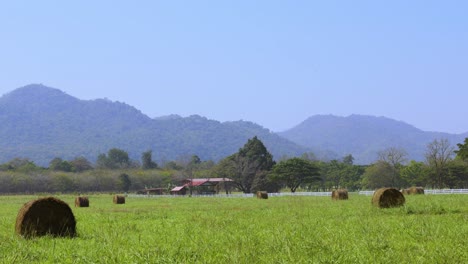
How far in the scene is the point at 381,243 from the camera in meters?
13.5

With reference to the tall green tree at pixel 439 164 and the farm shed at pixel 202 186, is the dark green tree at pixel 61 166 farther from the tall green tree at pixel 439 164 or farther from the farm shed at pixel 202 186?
the tall green tree at pixel 439 164

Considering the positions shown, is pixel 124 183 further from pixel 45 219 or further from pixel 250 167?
pixel 45 219

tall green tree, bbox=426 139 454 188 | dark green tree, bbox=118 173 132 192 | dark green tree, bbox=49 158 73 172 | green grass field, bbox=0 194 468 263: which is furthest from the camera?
dark green tree, bbox=49 158 73 172

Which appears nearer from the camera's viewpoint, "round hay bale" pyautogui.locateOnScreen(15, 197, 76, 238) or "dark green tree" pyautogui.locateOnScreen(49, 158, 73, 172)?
"round hay bale" pyautogui.locateOnScreen(15, 197, 76, 238)

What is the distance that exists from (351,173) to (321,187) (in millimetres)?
14253

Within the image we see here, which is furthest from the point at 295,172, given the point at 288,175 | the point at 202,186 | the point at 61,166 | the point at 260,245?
the point at 61,166

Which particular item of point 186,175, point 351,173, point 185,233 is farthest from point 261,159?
point 185,233

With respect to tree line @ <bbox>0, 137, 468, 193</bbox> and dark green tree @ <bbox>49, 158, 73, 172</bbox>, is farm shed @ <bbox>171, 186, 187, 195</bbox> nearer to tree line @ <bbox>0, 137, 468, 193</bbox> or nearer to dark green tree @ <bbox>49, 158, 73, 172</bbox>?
tree line @ <bbox>0, 137, 468, 193</bbox>

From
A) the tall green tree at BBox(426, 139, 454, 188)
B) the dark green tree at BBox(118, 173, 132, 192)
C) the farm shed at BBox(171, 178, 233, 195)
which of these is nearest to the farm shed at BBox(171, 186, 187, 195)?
the farm shed at BBox(171, 178, 233, 195)

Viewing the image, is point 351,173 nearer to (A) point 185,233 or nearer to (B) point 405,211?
(B) point 405,211

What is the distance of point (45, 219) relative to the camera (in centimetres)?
1752

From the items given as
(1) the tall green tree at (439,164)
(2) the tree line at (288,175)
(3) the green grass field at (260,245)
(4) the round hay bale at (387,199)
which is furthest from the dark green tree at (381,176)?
(3) the green grass field at (260,245)

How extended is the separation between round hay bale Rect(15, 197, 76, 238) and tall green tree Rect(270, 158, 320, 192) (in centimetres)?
9308

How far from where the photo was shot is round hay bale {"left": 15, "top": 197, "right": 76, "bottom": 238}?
56.2 ft
